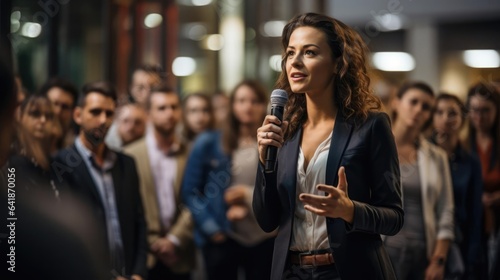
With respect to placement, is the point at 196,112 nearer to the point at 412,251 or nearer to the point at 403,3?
the point at 403,3

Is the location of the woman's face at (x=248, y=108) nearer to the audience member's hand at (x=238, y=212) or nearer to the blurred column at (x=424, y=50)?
the audience member's hand at (x=238, y=212)

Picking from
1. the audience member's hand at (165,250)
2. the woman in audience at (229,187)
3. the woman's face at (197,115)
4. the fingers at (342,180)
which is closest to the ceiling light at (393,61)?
the woman in audience at (229,187)

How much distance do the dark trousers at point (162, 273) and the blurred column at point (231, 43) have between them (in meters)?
1.93

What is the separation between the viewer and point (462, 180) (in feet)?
11.7

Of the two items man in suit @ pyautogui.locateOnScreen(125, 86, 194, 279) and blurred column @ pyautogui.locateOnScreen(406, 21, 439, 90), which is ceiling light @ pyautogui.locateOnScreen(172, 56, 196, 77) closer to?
man in suit @ pyautogui.locateOnScreen(125, 86, 194, 279)

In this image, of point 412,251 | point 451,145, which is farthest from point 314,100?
point 451,145

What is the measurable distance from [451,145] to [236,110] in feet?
3.68

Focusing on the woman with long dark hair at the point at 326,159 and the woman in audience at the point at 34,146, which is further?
the woman in audience at the point at 34,146

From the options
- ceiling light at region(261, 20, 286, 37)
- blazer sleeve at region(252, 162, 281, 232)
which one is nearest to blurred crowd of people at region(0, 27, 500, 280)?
ceiling light at region(261, 20, 286, 37)

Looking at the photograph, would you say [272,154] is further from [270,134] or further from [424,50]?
[424,50]

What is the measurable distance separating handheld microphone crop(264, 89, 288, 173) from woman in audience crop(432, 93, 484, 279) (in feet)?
5.72

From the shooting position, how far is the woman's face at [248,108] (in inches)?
156

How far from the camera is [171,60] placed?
16.1 feet

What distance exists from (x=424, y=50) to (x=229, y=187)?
4.58 feet
